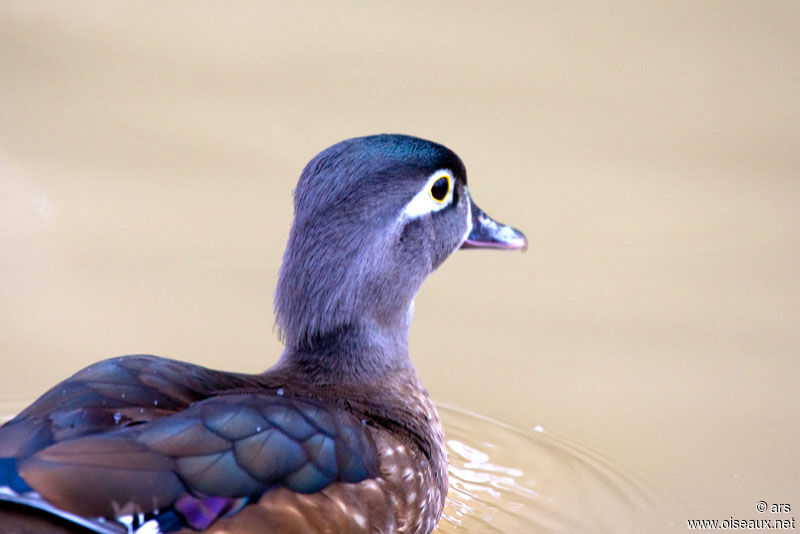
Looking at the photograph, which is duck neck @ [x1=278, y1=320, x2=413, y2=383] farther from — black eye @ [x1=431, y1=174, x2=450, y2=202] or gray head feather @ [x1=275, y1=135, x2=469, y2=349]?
black eye @ [x1=431, y1=174, x2=450, y2=202]

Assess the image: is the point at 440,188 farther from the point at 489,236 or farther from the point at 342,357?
the point at 342,357

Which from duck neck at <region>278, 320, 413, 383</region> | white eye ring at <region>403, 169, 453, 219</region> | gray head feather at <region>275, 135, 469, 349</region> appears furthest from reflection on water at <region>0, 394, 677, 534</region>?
white eye ring at <region>403, 169, 453, 219</region>

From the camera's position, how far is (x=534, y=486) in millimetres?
2740

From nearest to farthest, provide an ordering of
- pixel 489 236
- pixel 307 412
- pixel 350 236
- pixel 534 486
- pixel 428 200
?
pixel 307 412
pixel 350 236
pixel 428 200
pixel 534 486
pixel 489 236

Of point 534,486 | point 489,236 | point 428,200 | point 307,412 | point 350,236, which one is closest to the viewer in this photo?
point 307,412

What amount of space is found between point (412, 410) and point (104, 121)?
8.62 feet

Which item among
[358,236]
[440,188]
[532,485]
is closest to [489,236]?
[440,188]

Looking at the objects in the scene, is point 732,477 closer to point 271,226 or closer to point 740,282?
point 740,282

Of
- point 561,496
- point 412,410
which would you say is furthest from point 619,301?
point 412,410

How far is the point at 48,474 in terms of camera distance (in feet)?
5.75

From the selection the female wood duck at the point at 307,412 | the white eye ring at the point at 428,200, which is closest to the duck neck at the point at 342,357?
the female wood duck at the point at 307,412

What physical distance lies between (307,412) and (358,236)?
495mm

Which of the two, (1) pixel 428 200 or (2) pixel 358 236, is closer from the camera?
(2) pixel 358 236

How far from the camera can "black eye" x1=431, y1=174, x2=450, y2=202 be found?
2.61 meters
